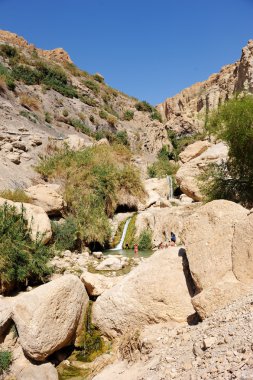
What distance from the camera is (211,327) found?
16.9 ft

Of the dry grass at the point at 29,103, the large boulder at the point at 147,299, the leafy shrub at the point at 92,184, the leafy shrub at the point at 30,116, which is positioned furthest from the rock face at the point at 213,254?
the dry grass at the point at 29,103

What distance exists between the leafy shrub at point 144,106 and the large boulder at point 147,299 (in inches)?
1677

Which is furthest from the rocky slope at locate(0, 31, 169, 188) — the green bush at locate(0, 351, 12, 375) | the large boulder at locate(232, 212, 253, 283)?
the large boulder at locate(232, 212, 253, 283)

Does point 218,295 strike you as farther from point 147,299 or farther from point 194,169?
point 194,169

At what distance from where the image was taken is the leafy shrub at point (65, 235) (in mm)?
13557

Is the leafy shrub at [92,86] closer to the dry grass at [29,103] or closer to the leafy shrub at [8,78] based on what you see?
the leafy shrub at [8,78]

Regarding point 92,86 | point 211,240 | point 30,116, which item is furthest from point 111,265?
point 92,86

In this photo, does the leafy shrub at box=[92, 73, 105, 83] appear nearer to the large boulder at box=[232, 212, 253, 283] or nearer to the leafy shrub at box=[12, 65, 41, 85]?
the leafy shrub at box=[12, 65, 41, 85]

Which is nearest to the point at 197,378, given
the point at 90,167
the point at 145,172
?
the point at 90,167

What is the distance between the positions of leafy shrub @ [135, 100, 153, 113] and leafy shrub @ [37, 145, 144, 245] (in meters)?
26.7

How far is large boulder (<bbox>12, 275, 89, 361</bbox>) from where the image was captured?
262 inches

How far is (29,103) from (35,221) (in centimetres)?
2278

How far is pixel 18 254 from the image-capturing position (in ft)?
32.0

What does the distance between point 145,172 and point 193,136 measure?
16576mm
